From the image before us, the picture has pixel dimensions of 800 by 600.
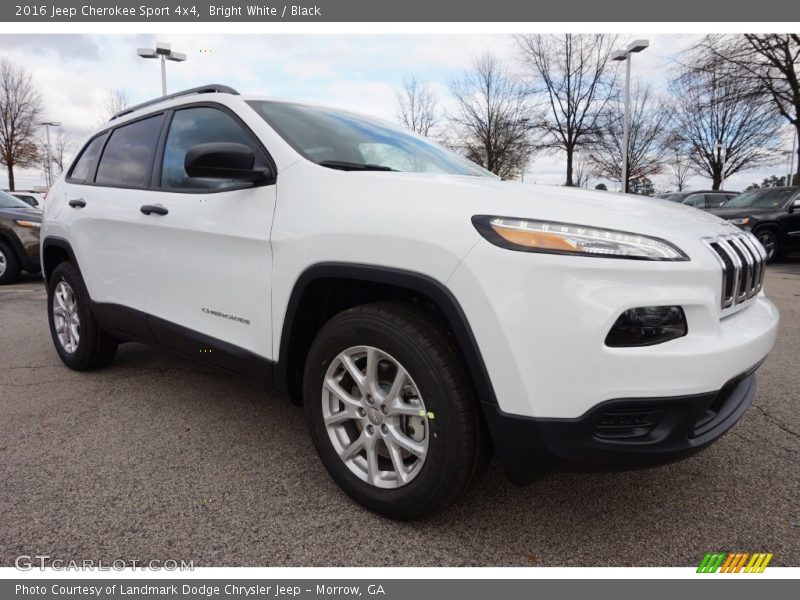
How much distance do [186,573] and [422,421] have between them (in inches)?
36.5

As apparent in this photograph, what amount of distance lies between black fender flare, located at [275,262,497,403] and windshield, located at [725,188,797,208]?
11806mm

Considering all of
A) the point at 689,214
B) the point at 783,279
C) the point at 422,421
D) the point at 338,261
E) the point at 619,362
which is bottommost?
the point at 783,279

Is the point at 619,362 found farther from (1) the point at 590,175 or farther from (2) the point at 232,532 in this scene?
(1) the point at 590,175

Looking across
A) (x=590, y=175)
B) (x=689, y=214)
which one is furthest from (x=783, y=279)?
(x=590, y=175)

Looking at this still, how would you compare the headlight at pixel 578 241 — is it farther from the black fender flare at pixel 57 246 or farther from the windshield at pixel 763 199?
the windshield at pixel 763 199

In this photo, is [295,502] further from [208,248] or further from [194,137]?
[194,137]

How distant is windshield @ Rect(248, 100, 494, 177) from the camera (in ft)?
8.11

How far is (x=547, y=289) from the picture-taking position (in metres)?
1.63

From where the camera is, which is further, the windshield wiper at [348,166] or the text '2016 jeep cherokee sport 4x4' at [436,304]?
the windshield wiper at [348,166]

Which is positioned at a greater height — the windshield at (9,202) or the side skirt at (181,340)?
the windshield at (9,202)

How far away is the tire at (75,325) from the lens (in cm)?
372

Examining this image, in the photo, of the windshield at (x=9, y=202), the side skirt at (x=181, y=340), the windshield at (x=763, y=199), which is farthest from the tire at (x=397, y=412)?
the windshield at (x=763, y=199)

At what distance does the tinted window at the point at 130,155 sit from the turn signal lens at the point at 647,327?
8.71 ft
